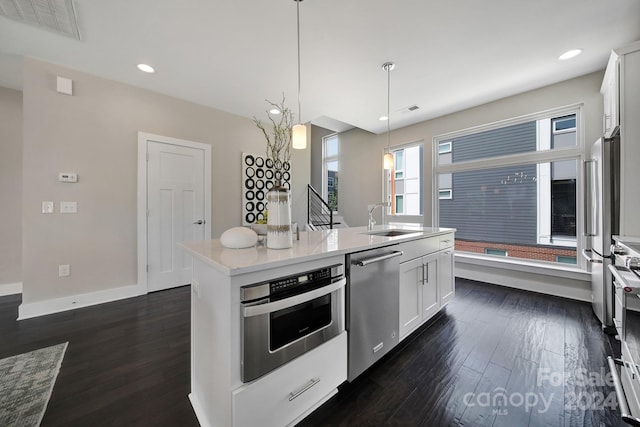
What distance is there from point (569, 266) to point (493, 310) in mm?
1442

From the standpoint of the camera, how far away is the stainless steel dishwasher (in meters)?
1.43

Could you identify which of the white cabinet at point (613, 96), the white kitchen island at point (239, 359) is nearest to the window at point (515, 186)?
the white cabinet at point (613, 96)

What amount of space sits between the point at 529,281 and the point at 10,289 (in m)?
7.25

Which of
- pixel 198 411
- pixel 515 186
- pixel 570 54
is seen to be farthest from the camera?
pixel 515 186

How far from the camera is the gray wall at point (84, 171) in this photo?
2.56 metres

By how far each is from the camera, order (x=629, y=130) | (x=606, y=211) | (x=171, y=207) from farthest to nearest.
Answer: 1. (x=171, y=207)
2. (x=606, y=211)
3. (x=629, y=130)

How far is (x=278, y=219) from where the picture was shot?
131 centimetres

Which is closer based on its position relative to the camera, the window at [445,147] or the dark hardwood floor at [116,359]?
the dark hardwood floor at [116,359]

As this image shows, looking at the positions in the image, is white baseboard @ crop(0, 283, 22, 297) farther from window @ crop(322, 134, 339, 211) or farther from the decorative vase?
window @ crop(322, 134, 339, 211)

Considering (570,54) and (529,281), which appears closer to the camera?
(570,54)

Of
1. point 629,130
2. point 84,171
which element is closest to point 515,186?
point 629,130

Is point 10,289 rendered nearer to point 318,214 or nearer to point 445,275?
point 318,214

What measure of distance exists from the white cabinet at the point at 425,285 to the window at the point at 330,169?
12.3 ft

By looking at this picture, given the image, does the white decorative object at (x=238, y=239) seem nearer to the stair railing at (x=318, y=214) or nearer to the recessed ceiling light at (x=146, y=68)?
the recessed ceiling light at (x=146, y=68)
